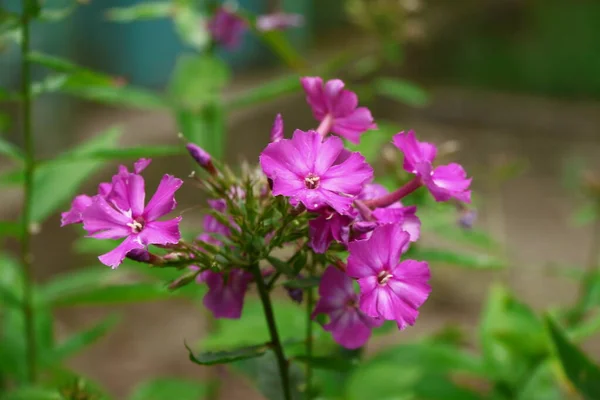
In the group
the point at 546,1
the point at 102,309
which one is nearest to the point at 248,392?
the point at 102,309

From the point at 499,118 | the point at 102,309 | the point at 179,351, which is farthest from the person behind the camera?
the point at 499,118

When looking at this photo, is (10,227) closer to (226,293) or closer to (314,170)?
(226,293)

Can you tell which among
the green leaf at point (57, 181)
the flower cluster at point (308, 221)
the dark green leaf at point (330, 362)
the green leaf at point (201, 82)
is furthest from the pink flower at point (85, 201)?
the green leaf at point (201, 82)

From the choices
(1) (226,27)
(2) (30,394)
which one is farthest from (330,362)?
(1) (226,27)

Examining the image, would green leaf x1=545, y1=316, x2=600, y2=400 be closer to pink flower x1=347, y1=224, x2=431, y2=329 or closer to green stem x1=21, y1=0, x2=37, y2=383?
pink flower x1=347, y1=224, x2=431, y2=329

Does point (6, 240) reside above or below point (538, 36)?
below

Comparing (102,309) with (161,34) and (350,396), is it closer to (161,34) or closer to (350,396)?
(161,34)
